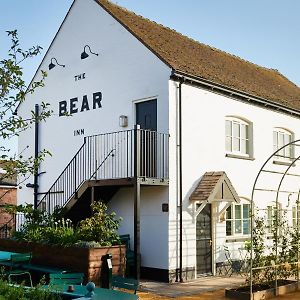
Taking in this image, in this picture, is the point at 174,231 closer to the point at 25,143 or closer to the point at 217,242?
the point at 217,242

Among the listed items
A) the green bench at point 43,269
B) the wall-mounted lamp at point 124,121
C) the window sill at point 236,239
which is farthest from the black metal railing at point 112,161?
the window sill at point 236,239

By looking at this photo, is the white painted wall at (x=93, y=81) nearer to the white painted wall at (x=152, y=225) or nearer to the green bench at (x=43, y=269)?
the white painted wall at (x=152, y=225)

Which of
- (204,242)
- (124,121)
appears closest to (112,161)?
(124,121)

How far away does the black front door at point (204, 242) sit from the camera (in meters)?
15.0

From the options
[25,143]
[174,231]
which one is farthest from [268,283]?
[25,143]

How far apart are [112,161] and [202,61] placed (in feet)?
15.9

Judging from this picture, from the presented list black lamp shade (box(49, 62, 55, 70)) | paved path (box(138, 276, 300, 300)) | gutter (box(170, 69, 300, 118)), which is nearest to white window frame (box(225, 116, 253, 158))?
gutter (box(170, 69, 300, 118))

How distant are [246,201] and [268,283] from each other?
4.88 m

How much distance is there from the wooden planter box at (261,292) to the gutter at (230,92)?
19.8 ft

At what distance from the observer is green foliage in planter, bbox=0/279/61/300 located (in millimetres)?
6113

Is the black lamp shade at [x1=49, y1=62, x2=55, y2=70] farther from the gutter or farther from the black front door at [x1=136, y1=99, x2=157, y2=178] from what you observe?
the gutter

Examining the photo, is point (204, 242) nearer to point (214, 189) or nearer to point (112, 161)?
point (214, 189)

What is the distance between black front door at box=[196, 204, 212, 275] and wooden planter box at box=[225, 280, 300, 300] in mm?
2702

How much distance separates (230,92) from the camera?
16141 millimetres
